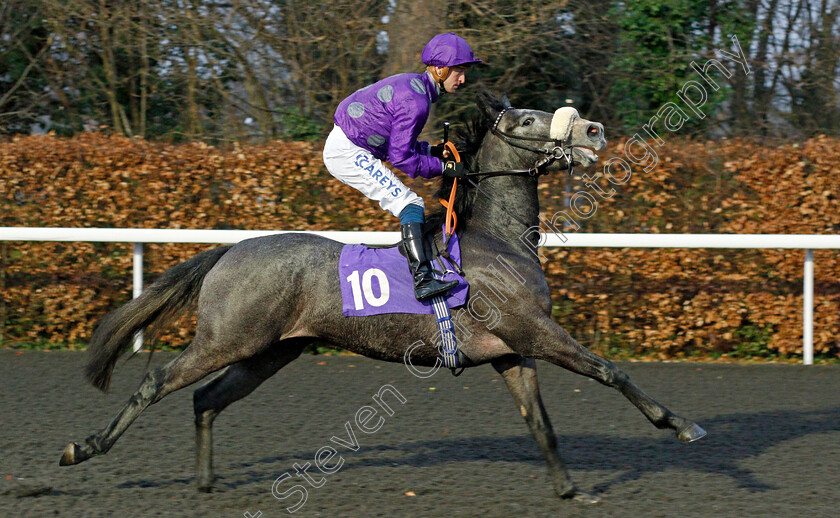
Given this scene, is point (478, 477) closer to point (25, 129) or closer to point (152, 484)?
point (152, 484)

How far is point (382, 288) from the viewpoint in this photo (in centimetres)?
405

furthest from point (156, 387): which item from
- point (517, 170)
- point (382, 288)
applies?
point (517, 170)

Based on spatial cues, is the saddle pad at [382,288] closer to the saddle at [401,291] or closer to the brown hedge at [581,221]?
the saddle at [401,291]

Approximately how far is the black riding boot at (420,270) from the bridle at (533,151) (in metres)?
0.42

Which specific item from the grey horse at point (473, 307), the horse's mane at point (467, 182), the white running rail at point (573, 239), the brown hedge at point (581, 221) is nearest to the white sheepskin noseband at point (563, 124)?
the grey horse at point (473, 307)

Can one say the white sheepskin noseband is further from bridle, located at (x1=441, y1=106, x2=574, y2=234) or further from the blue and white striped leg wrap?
the blue and white striped leg wrap

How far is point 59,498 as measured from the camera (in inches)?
154

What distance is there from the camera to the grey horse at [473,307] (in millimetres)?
4004

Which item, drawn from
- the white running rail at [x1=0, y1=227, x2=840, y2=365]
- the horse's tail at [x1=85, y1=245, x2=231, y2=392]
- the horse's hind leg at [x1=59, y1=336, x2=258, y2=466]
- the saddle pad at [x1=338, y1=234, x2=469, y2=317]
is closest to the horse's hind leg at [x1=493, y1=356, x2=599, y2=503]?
the saddle pad at [x1=338, y1=234, x2=469, y2=317]

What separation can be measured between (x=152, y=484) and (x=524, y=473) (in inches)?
70.0

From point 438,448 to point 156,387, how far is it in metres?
1.57

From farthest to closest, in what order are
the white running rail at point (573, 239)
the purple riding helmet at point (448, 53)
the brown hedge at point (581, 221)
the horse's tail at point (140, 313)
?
the brown hedge at point (581, 221)
the white running rail at point (573, 239)
the horse's tail at point (140, 313)
the purple riding helmet at point (448, 53)

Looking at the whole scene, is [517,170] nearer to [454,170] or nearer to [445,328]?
[454,170]

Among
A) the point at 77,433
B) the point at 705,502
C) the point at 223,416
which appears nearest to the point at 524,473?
the point at 705,502
